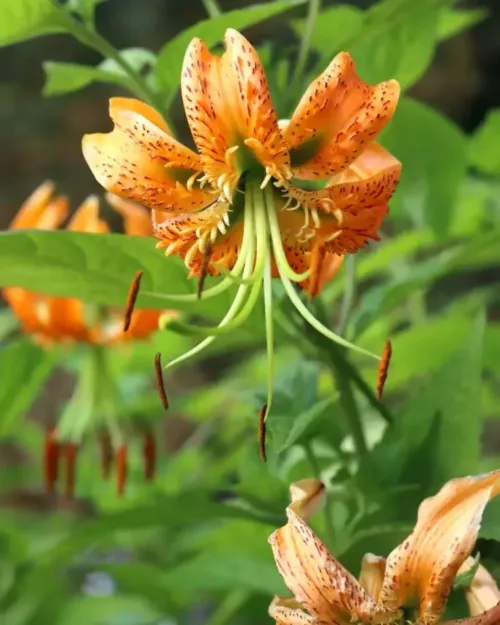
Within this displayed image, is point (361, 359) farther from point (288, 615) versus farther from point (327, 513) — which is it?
point (288, 615)

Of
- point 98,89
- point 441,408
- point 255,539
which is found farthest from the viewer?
point 98,89

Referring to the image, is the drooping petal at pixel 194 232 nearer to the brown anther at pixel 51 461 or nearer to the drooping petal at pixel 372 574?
the drooping petal at pixel 372 574

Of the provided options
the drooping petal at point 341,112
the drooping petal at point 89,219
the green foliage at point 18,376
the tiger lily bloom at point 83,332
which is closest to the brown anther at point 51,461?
the tiger lily bloom at point 83,332

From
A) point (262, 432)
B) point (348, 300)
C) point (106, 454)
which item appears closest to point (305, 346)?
point (348, 300)

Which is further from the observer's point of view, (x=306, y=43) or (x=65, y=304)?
(x=65, y=304)

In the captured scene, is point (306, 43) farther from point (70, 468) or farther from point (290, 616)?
point (70, 468)

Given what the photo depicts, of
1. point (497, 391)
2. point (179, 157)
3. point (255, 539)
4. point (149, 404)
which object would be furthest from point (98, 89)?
point (179, 157)
